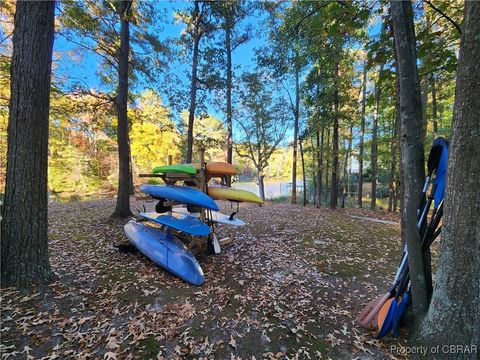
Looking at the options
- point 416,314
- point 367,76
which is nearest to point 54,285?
point 416,314

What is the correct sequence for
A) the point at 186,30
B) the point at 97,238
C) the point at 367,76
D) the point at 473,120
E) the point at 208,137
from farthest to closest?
the point at 208,137 < the point at 367,76 < the point at 186,30 < the point at 97,238 < the point at 473,120

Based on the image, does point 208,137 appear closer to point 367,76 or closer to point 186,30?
point 186,30

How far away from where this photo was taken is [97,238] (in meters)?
4.92

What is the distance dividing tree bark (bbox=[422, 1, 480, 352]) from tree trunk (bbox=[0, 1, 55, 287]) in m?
4.35

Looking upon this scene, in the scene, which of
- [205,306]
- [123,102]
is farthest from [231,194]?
[123,102]

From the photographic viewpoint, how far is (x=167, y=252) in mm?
3766

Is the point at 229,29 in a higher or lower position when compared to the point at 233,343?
higher

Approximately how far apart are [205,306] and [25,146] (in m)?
2.94

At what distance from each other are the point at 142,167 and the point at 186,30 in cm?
1321

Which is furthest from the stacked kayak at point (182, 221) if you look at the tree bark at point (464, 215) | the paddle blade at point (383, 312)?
the tree bark at point (464, 215)

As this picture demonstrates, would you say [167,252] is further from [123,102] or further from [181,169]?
[123,102]

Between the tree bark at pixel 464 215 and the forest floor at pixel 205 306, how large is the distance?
663mm

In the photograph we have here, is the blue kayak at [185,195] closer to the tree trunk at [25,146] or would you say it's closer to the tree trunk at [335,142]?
the tree trunk at [25,146]

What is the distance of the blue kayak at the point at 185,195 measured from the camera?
154 inches
